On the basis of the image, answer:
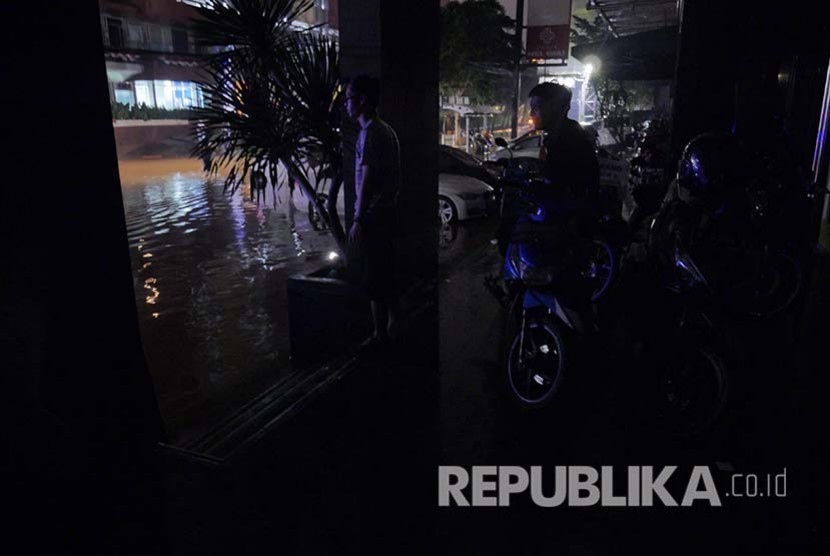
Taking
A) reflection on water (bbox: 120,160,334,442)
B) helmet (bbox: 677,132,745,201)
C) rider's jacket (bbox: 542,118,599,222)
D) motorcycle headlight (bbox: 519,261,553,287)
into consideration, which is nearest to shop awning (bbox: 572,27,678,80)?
reflection on water (bbox: 120,160,334,442)

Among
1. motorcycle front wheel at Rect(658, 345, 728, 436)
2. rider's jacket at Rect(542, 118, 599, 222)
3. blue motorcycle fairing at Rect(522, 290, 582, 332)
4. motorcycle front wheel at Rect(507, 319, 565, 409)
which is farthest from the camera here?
rider's jacket at Rect(542, 118, 599, 222)

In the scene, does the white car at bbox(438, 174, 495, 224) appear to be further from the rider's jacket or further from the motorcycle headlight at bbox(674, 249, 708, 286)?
the motorcycle headlight at bbox(674, 249, 708, 286)

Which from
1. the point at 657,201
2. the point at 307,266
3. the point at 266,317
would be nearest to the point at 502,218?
the point at 657,201

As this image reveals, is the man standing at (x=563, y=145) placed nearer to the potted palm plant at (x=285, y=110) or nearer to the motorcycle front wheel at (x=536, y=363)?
the motorcycle front wheel at (x=536, y=363)

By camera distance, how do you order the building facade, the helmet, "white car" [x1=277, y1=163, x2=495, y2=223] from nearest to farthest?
the helmet, "white car" [x1=277, y1=163, x2=495, y2=223], the building facade

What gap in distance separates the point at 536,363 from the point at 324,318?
214cm

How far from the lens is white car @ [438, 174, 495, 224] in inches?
443

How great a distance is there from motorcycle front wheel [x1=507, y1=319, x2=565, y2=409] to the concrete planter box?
5.26 feet

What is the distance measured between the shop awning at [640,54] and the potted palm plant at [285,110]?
8229 millimetres

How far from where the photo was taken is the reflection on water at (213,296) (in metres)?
5.38

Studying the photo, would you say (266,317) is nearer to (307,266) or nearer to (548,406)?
(307,266)

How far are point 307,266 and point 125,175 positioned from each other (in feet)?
57.9

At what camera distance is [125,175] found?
933 inches

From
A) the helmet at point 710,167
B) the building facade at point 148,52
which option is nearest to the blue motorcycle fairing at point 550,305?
the helmet at point 710,167
